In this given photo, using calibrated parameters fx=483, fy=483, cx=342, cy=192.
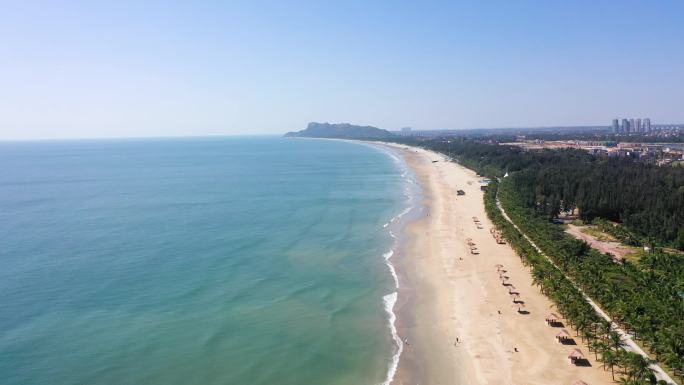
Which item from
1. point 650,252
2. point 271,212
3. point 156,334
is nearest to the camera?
point 156,334

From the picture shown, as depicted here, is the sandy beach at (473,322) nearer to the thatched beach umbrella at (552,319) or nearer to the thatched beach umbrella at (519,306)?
the thatched beach umbrella at (519,306)

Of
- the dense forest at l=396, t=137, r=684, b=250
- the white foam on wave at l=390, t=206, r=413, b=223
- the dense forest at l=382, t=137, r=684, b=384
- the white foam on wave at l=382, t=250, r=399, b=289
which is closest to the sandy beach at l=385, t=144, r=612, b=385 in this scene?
the white foam on wave at l=382, t=250, r=399, b=289

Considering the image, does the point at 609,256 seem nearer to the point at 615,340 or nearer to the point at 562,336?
the point at 562,336

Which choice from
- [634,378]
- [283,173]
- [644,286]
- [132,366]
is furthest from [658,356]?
[283,173]

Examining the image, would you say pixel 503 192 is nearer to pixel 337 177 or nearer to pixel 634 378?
pixel 337 177

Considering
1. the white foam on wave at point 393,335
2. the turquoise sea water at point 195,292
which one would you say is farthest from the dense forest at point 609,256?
the turquoise sea water at point 195,292

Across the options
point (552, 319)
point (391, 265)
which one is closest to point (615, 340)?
point (552, 319)

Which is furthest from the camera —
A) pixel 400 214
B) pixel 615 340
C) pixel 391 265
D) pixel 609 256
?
pixel 400 214
